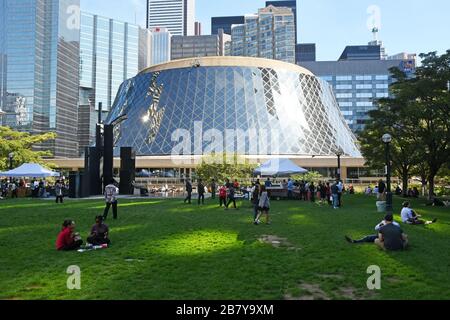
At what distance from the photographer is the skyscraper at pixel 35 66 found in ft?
451

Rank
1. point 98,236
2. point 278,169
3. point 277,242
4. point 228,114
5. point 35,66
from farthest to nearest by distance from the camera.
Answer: point 35,66 → point 228,114 → point 278,169 → point 277,242 → point 98,236

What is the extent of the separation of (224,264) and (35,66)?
149 metres

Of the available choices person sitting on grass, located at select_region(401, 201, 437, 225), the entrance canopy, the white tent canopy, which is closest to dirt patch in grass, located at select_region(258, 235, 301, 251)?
person sitting on grass, located at select_region(401, 201, 437, 225)

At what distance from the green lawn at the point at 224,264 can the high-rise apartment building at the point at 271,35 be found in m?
174

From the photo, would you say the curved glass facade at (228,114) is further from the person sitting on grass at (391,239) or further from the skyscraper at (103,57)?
the skyscraper at (103,57)

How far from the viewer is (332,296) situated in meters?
6.45

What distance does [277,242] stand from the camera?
11.2 metres

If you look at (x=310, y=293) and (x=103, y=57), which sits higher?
(x=103, y=57)

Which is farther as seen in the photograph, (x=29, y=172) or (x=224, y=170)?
(x=224, y=170)

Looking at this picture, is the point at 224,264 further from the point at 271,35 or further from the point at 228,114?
the point at 271,35

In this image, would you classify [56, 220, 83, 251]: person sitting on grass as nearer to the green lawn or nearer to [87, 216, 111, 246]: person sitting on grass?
the green lawn

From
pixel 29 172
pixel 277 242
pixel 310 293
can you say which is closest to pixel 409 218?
pixel 277 242

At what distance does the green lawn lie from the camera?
6656mm

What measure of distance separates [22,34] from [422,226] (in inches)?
5922
